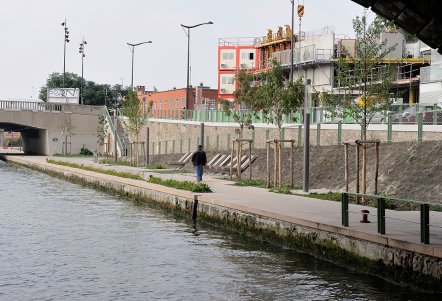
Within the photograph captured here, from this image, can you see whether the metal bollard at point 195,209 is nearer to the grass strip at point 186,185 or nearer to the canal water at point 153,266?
the canal water at point 153,266

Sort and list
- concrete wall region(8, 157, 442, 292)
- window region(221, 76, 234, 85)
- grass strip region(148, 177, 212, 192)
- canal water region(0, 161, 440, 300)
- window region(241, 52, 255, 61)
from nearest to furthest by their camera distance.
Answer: concrete wall region(8, 157, 442, 292)
canal water region(0, 161, 440, 300)
grass strip region(148, 177, 212, 192)
window region(241, 52, 255, 61)
window region(221, 76, 234, 85)

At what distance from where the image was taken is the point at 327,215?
67.3ft

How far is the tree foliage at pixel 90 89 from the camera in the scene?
165250 mm

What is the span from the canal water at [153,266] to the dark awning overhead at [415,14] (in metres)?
5.12

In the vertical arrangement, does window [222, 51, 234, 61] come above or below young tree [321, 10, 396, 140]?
above

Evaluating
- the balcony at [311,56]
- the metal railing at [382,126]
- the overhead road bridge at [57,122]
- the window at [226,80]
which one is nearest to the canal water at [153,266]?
the metal railing at [382,126]

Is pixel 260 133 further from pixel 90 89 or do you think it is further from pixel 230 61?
pixel 90 89

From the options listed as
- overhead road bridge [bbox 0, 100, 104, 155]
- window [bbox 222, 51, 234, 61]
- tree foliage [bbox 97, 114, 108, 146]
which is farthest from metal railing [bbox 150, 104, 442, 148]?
window [bbox 222, 51, 234, 61]

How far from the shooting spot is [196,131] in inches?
2581

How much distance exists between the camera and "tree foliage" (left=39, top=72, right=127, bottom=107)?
165 metres

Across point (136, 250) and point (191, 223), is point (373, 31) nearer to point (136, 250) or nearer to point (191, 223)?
point (191, 223)

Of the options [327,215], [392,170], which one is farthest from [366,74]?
[327,215]

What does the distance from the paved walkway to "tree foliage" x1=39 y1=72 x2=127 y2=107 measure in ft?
448

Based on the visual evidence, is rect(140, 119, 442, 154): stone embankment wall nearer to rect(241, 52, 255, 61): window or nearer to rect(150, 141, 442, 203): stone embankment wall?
rect(150, 141, 442, 203): stone embankment wall
